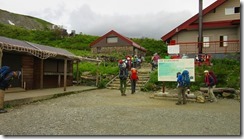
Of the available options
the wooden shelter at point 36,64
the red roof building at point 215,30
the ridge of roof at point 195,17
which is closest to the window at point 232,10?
the red roof building at point 215,30

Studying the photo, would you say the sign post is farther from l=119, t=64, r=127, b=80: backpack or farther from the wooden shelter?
the wooden shelter

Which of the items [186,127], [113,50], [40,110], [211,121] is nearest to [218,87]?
[211,121]

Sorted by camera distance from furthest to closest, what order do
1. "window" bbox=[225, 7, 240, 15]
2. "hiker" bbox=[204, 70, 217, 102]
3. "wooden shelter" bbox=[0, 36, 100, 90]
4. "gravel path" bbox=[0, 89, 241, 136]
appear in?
"window" bbox=[225, 7, 240, 15], "wooden shelter" bbox=[0, 36, 100, 90], "hiker" bbox=[204, 70, 217, 102], "gravel path" bbox=[0, 89, 241, 136]

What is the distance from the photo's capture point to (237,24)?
1973cm

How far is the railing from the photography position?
19734 mm

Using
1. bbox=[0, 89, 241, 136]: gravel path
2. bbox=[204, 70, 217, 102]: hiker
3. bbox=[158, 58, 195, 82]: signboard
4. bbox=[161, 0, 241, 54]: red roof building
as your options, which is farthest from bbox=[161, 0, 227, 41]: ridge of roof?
bbox=[0, 89, 241, 136]: gravel path

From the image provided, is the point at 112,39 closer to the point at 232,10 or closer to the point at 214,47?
the point at 214,47

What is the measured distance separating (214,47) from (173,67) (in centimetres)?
1043

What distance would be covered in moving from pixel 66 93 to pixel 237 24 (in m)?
15.7

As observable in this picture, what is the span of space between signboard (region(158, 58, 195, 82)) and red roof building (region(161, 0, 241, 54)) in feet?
30.5

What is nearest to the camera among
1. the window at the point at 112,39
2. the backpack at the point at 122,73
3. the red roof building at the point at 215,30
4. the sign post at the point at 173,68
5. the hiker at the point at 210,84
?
the hiker at the point at 210,84

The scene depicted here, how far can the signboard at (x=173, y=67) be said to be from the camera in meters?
11.8

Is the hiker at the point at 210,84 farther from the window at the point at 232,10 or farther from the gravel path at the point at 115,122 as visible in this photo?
the window at the point at 232,10

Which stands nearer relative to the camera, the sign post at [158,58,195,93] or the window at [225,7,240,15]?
the sign post at [158,58,195,93]
